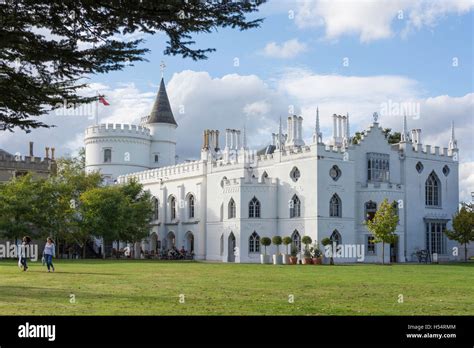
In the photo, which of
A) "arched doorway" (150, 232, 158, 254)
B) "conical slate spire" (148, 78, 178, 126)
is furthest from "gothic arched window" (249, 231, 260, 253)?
"conical slate spire" (148, 78, 178, 126)

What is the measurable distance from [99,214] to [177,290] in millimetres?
33134

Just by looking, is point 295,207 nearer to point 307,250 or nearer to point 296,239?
point 296,239

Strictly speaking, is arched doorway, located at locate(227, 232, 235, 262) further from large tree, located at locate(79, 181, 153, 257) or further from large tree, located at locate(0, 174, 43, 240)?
large tree, located at locate(0, 174, 43, 240)

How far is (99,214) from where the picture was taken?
5075 cm

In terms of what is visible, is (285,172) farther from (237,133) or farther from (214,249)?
(237,133)

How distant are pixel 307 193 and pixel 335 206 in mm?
2233

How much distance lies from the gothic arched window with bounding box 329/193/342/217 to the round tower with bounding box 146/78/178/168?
84.6 ft

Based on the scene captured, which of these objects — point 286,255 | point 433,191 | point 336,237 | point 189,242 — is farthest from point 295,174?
point 189,242

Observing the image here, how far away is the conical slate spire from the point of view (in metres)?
69.4

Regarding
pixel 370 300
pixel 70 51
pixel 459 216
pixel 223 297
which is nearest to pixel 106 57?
pixel 70 51

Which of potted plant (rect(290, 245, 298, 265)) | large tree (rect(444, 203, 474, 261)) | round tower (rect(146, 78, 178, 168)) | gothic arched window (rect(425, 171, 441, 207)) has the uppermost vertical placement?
round tower (rect(146, 78, 178, 168))

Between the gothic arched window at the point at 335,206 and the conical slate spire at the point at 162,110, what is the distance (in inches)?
1053

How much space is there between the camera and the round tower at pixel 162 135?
69.1 metres

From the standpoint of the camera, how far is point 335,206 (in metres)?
47.7
